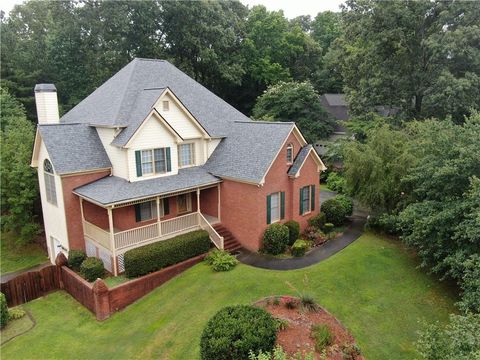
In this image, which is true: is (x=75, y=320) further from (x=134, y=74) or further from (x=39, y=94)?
(x=134, y=74)

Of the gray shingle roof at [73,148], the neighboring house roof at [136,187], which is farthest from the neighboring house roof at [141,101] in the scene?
the neighboring house roof at [136,187]

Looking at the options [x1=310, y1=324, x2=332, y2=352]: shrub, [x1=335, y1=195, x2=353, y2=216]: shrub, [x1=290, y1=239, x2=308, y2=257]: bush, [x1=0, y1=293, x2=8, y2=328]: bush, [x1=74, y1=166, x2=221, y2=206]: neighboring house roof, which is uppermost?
[x1=74, y1=166, x2=221, y2=206]: neighboring house roof

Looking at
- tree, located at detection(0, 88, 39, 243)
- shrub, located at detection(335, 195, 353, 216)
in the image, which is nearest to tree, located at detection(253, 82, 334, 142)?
shrub, located at detection(335, 195, 353, 216)

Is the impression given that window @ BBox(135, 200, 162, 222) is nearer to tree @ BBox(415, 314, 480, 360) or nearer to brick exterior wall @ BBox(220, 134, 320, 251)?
brick exterior wall @ BBox(220, 134, 320, 251)

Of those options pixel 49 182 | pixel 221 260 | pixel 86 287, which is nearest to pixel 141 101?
pixel 49 182

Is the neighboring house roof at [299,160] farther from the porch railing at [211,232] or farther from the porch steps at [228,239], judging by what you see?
the porch railing at [211,232]

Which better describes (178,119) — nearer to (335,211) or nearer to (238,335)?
(335,211)
